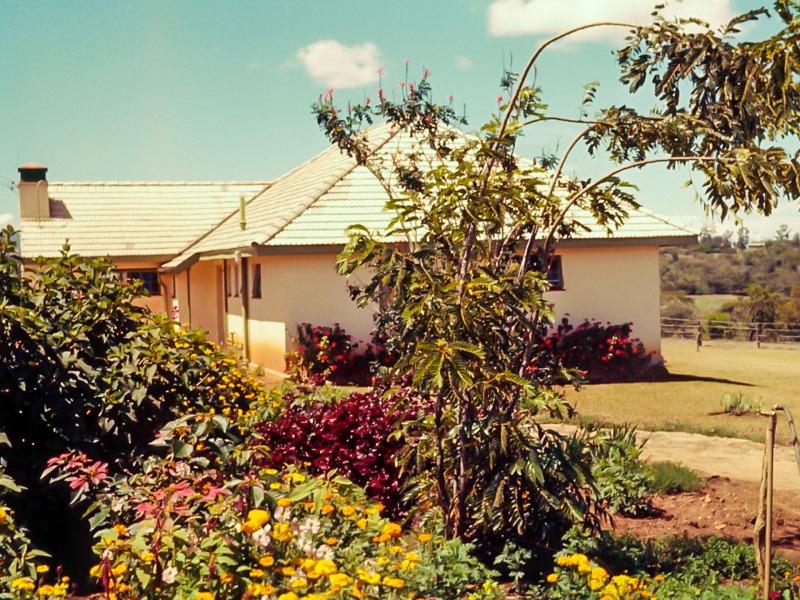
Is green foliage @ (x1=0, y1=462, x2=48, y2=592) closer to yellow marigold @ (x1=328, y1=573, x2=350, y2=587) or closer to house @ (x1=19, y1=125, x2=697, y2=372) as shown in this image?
yellow marigold @ (x1=328, y1=573, x2=350, y2=587)

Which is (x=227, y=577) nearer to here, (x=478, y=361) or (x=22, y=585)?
(x=22, y=585)

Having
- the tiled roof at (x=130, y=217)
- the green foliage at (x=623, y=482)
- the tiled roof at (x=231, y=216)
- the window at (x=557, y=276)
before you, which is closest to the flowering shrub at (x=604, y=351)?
the window at (x=557, y=276)

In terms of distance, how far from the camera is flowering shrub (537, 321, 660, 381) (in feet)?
60.4

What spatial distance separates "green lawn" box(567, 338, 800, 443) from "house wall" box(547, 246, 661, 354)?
139 centimetres

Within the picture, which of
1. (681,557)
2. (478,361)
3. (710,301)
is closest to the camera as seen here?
(478,361)

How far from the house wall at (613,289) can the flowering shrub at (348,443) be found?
485 inches

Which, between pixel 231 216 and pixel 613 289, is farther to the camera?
pixel 231 216

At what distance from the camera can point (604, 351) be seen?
Answer: 1858cm

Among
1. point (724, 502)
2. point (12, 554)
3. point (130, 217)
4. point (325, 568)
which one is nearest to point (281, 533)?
point (325, 568)

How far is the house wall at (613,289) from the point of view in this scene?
18984 millimetres

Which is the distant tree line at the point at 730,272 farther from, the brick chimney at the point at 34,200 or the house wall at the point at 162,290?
the brick chimney at the point at 34,200

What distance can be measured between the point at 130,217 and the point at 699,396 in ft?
63.7

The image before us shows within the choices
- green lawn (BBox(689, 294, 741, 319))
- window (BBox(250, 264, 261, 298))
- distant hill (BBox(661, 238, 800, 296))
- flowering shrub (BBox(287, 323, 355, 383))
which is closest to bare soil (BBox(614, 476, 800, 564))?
flowering shrub (BBox(287, 323, 355, 383))

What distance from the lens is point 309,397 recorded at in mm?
7852
